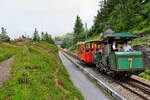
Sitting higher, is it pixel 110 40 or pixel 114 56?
pixel 110 40

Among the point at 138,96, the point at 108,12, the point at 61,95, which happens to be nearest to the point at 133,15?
the point at 138,96

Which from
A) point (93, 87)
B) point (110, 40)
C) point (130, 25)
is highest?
point (130, 25)

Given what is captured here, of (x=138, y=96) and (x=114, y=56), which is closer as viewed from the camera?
(x=138, y=96)

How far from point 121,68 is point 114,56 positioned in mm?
871

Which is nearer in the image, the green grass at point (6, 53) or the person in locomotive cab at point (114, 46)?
the person in locomotive cab at point (114, 46)

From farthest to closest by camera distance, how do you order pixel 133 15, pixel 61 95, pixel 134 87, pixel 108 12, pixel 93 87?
pixel 108 12 → pixel 133 15 → pixel 93 87 → pixel 134 87 → pixel 61 95

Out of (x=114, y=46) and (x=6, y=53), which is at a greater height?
(x=114, y=46)

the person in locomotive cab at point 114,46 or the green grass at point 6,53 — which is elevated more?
the person in locomotive cab at point 114,46

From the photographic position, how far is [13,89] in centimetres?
527

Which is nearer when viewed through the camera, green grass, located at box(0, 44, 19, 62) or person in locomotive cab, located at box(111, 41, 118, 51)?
person in locomotive cab, located at box(111, 41, 118, 51)

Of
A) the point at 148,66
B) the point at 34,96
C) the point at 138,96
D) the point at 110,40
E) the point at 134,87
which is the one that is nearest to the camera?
the point at 34,96

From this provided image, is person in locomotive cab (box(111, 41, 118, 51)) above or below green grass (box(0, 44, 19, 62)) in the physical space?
above

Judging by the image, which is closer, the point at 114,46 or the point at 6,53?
the point at 114,46

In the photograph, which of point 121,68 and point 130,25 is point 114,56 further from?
point 130,25
